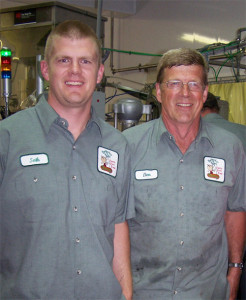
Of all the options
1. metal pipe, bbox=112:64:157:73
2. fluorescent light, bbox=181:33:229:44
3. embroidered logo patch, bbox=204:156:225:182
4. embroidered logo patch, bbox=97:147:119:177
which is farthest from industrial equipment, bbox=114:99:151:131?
metal pipe, bbox=112:64:157:73

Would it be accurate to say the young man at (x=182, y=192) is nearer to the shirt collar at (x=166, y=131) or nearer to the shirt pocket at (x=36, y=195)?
the shirt collar at (x=166, y=131)

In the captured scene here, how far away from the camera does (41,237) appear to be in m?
1.03

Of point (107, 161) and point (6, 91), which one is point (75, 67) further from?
point (6, 91)

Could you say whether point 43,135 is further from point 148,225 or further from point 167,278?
point 167,278

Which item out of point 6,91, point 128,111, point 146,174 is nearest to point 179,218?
point 146,174

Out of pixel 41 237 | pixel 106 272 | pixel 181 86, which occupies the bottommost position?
pixel 106 272

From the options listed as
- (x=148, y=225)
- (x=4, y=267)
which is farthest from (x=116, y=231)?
(x=4, y=267)

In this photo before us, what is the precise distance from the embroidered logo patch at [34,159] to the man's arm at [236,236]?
0.85 metres

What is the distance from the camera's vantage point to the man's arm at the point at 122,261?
1.22 m

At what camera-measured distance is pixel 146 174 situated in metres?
1.36

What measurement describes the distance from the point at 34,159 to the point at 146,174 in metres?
0.46

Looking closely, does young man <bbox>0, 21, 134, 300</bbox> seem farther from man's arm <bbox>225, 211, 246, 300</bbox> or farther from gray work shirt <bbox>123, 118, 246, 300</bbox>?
man's arm <bbox>225, 211, 246, 300</bbox>

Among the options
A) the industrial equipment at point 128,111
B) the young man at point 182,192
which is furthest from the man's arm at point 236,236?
the industrial equipment at point 128,111

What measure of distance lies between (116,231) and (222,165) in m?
0.49
